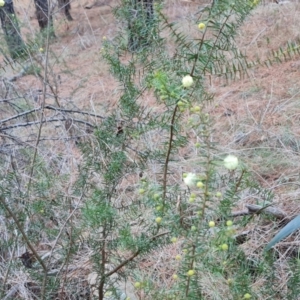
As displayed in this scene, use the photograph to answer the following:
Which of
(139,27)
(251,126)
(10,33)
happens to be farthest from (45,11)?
(139,27)

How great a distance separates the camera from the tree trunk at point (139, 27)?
1.23 m

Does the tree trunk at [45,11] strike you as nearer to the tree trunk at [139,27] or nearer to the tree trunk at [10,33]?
the tree trunk at [10,33]

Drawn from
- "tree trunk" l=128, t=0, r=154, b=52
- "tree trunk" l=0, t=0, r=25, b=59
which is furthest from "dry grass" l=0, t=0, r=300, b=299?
"tree trunk" l=128, t=0, r=154, b=52

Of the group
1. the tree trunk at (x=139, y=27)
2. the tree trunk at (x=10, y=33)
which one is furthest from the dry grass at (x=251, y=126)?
the tree trunk at (x=139, y=27)

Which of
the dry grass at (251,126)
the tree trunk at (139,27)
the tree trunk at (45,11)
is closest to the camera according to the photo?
the tree trunk at (139,27)

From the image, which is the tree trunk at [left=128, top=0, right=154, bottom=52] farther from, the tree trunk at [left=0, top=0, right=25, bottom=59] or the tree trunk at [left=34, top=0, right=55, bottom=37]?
the tree trunk at [left=0, top=0, right=25, bottom=59]

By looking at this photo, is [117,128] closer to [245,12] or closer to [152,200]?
[152,200]

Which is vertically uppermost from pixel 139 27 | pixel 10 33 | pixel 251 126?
pixel 139 27

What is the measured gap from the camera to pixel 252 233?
1.79m

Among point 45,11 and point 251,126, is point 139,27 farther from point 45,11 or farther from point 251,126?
point 45,11

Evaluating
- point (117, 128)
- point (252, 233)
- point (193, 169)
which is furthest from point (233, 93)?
point (117, 128)

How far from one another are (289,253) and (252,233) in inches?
6.2

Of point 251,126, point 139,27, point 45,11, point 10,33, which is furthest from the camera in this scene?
point 45,11

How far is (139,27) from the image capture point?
1.26 meters
